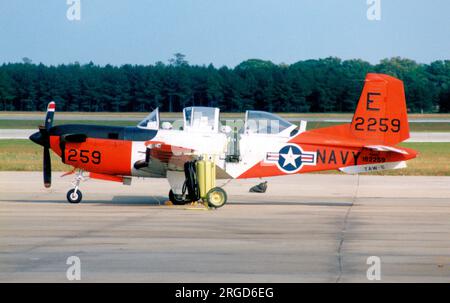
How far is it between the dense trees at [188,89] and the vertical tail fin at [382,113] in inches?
2451

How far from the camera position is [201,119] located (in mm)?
19656

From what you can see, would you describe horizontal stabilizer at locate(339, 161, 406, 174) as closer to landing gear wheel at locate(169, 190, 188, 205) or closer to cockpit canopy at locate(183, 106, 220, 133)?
cockpit canopy at locate(183, 106, 220, 133)

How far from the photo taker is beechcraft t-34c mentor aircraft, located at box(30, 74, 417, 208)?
770 inches

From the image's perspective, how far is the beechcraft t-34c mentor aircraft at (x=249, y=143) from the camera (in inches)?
770

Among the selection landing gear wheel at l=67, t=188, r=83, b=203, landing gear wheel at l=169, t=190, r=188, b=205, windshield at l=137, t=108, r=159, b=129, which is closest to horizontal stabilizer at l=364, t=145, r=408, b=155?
landing gear wheel at l=169, t=190, r=188, b=205

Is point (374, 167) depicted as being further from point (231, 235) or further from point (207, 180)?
point (231, 235)

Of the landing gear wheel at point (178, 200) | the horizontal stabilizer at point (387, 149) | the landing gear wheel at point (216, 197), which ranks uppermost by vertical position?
the horizontal stabilizer at point (387, 149)

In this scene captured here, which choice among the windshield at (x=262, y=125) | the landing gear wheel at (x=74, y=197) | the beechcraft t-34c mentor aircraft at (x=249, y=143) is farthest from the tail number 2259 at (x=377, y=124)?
the landing gear wheel at (x=74, y=197)

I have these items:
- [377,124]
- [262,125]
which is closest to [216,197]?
[262,125]

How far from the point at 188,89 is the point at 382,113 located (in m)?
65.1

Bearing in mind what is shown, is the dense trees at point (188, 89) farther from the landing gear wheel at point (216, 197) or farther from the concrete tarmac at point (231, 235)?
the landing gear wheel at point (216, 197)

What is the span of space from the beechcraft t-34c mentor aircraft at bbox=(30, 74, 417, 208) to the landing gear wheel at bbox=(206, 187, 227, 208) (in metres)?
0.88

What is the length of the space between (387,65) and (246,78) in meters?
51.8
